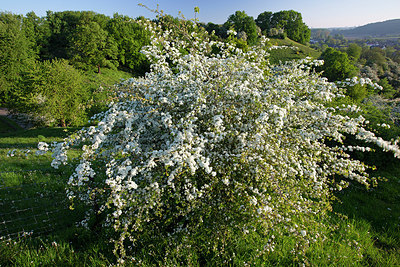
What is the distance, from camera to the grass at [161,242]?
400 centimetres

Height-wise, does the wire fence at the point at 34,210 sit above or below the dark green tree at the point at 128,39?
below

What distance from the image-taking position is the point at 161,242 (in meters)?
4.21

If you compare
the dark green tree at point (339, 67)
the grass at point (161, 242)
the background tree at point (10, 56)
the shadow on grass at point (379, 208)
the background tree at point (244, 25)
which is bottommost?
the shadow on grass at point (379, 208)

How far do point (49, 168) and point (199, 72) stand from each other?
24.8 feet

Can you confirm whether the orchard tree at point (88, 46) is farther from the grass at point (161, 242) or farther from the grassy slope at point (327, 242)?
the grassy slope at point (327, 242)

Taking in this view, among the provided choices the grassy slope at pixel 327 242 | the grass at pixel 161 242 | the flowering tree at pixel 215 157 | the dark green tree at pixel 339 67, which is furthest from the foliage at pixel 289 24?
the flowering tree at pixel 215 157

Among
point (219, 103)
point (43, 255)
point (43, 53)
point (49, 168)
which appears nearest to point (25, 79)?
point (49, 168)

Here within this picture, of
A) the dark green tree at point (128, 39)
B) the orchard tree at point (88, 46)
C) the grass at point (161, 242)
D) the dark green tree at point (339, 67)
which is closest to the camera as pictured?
the grass at point (161, 242)

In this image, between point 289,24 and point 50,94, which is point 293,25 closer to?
point 289,24

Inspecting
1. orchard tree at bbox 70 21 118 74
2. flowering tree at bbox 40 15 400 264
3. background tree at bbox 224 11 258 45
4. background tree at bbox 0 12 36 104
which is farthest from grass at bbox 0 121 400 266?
background tree at bbox 224 11 258 45

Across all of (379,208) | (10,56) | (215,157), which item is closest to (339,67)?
(379,208)

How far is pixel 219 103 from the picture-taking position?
4.32 metres

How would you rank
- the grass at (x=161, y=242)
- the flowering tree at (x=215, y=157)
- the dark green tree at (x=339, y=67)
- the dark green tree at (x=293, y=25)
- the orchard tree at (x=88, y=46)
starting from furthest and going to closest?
the dark green tree at (x=293, y=25) → the dark green tree at (x=339, y=67) → the orchard tree at (x=88, y=46) → the grass at (x=161, y=242) → the flowering tree at (x=215, y=157)

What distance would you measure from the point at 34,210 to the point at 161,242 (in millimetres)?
4122
